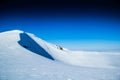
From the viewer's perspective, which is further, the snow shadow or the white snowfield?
the snow shadow

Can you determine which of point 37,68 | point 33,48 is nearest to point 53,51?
point 33,48

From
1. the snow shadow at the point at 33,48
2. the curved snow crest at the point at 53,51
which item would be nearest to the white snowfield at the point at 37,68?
the snow shadow at the point at 33,48

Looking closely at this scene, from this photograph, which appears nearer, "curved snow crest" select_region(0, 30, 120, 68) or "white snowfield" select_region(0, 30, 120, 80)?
"white snowfield" select_region(0, 30, 120, 80)

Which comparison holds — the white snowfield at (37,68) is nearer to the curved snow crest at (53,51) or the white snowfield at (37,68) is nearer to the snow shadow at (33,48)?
the snow shadow at (33,48)

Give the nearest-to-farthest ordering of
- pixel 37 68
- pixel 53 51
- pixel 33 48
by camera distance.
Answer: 1. pixel 37 68
2. pixel 33 48
3. pixel 53 51

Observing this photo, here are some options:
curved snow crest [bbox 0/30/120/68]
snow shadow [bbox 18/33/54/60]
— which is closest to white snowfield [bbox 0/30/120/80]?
snow shadow [bbox 18/33/54/60]

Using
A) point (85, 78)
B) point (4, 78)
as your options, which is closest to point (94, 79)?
point (85, 78)

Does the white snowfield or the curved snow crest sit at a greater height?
the curved snow crest

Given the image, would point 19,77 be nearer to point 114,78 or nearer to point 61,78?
point 61,78

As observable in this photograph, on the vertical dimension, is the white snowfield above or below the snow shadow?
below

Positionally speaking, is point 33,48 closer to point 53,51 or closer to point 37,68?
point 53,51

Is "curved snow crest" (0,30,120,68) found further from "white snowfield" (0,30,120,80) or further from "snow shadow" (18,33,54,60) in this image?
"snow shadow" (18,33,54,60)
